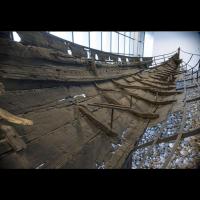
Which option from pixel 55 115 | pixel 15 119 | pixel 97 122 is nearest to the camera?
pixel 15 119

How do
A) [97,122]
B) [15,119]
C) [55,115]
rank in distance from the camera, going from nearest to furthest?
[15,119]
[55,115]
[97,122]

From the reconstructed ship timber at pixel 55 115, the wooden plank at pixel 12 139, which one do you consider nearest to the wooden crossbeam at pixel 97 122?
the reconstructed ship timber at pixel 55 115

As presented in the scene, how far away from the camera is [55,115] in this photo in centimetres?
186

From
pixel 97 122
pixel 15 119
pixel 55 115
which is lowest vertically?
pixel 97 122

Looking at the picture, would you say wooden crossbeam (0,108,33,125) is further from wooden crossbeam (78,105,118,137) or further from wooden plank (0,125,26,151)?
wooden crossbeam (78,105,118,137)

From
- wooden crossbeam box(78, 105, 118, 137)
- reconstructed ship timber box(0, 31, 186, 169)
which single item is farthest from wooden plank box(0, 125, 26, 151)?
wooden crossbeam box(78, 105, 118, 137)

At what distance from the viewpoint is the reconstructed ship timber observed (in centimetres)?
131

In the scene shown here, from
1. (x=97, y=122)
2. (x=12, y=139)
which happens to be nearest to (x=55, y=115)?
(x=97, y=122)

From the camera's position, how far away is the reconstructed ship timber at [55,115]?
131cm

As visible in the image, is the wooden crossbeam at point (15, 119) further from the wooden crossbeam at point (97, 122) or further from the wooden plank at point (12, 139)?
the wooden crossbeam at point (97, 122)

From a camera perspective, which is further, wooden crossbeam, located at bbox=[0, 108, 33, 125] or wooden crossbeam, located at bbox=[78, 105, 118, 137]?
wooden crossbeam, located at bbox=[78, 105, 118, 137]

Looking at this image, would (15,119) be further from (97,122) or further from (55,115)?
(97,122)
